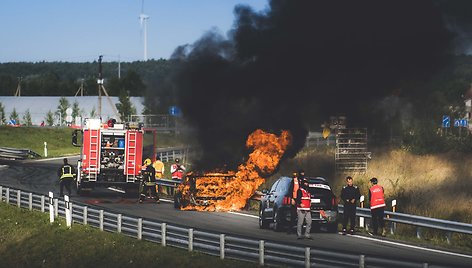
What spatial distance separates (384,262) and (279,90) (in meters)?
15.6

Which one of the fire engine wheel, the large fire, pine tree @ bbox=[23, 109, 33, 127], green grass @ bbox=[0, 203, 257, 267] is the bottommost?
green grass @ bbox=[0, 203, 257, 267]

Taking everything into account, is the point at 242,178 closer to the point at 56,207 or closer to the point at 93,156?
the point at 56,207

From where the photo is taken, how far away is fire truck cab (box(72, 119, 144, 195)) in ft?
122

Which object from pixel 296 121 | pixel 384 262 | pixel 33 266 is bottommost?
pixel 33 266

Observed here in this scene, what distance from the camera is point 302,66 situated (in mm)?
30609

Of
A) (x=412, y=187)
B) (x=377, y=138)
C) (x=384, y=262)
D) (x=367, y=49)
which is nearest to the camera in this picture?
(x=384, y=262)

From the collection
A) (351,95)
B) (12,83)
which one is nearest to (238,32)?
(351,95)

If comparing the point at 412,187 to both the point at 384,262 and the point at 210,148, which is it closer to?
the point at 210,148

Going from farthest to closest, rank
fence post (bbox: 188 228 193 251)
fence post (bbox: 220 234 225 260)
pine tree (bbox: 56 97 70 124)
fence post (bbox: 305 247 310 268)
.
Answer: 1. pine tree (bbox: 56 97 70 124)
2. fence post (bbox: 188 228 193 251)
3. fence post (bbox: 220 234 225 260)
4. fence post (bbox: 305 247 310 268)

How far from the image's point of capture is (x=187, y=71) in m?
34.6

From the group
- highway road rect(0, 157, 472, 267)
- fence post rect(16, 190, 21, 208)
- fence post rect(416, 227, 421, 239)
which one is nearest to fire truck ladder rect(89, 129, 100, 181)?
highway road rect(0, 157, 472, 267)

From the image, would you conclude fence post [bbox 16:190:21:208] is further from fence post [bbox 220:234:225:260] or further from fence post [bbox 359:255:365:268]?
fence post [bbox 359:255:365:268]

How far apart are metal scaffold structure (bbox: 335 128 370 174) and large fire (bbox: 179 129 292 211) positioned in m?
13.5

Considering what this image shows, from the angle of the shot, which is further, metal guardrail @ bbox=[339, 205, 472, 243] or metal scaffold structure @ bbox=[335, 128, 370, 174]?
metal scaffold structure @ bbox=[335, 128, 370, 174]
